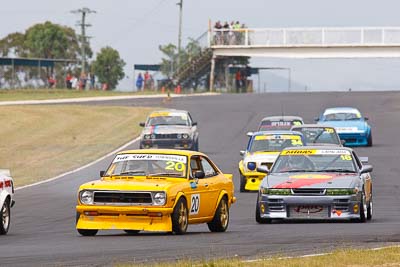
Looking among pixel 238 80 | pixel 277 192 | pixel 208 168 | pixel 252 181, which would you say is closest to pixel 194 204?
pixel 208 168

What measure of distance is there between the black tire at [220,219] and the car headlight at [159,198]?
1.56 metres

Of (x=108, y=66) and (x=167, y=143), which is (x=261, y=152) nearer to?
(x=167, y=143)

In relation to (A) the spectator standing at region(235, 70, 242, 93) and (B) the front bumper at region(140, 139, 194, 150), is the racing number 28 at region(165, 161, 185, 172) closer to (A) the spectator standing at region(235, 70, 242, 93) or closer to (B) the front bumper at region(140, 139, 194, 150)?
(B) the front bumper at region(140, 139, 194, 150)

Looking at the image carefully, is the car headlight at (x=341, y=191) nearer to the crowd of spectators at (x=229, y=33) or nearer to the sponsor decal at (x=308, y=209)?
the sponsor decal at (x=308, y=209)

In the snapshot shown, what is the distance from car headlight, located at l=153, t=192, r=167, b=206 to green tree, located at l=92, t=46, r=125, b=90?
3970 inches

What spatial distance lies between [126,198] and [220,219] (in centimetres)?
193

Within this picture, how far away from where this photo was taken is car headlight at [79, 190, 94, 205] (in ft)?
54.6

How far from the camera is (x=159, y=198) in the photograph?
53.9 feet

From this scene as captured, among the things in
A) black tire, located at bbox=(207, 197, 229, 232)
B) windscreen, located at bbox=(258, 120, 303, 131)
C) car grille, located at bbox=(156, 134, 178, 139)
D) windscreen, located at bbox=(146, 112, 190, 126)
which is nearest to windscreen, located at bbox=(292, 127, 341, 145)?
windscreen, located at bbox=(258, 120, 303, 131)

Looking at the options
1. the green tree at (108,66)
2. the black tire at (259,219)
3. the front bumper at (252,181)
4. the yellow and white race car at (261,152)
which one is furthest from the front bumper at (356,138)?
the green tree at (108,66)

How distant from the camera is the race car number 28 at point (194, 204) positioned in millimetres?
17156

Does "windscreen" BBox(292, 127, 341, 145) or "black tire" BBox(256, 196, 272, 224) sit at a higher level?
"windscreen" BBox(292, 127, 341, 145)

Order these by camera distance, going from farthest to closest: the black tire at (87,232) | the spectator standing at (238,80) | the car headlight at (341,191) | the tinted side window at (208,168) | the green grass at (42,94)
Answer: the spectator standing at (238,80), the green grass at (42,94), the car headlight at (341,191), the tinted side window at (208,168), the black tire at (87,232)

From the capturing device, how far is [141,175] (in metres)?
17.4
